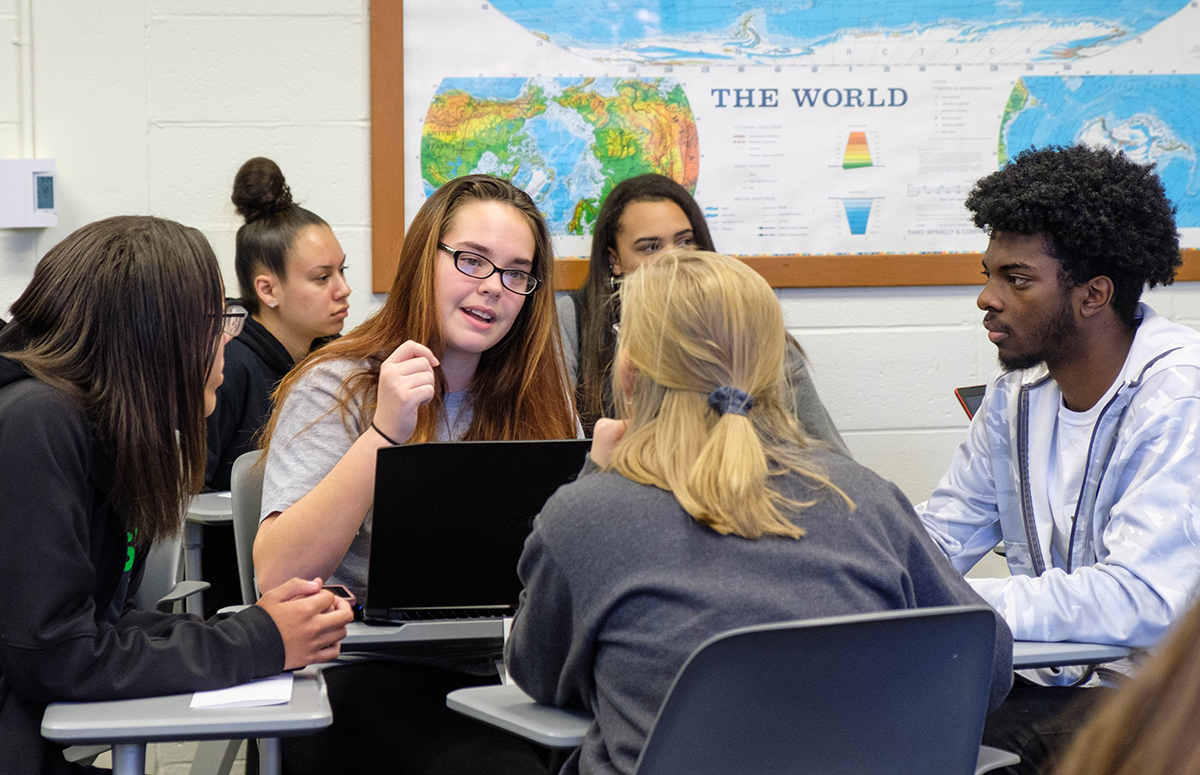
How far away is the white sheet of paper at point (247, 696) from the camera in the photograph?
3.75 ft

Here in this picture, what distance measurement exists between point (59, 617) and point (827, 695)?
0.80 meters

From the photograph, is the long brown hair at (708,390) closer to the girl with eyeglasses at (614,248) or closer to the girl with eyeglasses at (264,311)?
the girl with eyeglasses at (614,248)

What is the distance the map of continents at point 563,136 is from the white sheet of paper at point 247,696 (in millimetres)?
1879

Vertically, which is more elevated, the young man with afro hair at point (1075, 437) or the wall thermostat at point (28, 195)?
the wall thermostat at point (28, 195)

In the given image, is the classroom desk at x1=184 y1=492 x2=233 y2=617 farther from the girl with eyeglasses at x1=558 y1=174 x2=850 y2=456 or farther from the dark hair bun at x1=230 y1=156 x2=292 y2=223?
the girl with eyeglasses at x1=558 y1=174 x2=850 y2=456

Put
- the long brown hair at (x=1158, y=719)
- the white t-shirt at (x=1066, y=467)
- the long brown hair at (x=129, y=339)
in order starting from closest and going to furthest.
A: the long brown hair at (x=1158, y=719)
the long brown hair at (x=129, y=339)
the white t-shirt at (x=1066, y=467)

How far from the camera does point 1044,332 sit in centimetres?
174

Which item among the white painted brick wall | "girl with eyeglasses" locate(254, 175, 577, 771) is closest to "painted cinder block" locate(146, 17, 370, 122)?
the white painted brick wall

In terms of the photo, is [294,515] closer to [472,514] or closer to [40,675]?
[472,514]

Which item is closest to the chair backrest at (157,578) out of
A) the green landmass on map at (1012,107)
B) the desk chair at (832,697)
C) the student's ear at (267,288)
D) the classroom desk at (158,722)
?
the classroom desk at (158,722)

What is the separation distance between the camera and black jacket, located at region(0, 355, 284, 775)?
112 centimetres

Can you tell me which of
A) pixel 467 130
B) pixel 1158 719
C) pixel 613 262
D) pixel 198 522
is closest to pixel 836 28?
pixel 613 262

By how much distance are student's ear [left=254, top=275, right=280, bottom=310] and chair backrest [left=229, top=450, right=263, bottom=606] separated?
1147mm

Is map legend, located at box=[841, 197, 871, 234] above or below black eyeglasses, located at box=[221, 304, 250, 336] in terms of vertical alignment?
above
